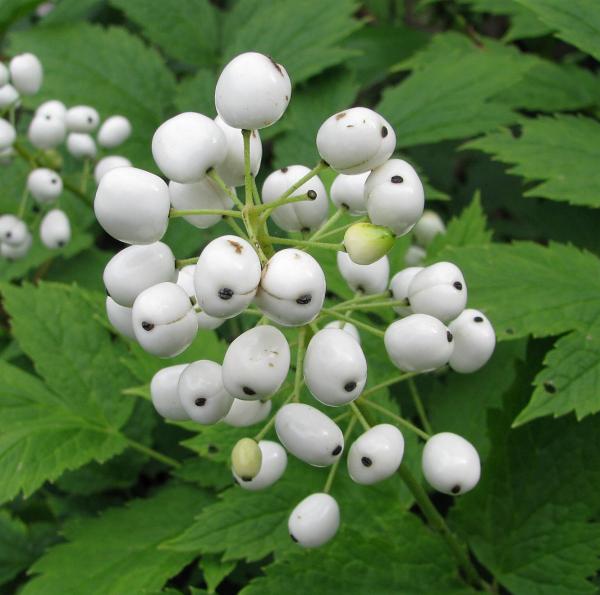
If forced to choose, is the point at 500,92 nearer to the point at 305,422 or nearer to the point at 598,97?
the point at 598,97

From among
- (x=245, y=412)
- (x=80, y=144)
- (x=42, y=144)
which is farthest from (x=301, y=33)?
(x=245, y=412)

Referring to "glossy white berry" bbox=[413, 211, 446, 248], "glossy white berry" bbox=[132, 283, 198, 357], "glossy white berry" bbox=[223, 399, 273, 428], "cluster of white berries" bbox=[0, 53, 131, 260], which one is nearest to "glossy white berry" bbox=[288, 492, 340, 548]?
"glossy white berry" bbox=[223, 399, 273, 428]

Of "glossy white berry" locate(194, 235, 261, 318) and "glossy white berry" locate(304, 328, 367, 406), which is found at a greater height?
"glossy white berry" locate(194, 235, 261, 318)

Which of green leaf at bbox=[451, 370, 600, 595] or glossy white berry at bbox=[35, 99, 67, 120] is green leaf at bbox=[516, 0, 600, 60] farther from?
glossy white berry at bbox=[35, 99, 67, 120]

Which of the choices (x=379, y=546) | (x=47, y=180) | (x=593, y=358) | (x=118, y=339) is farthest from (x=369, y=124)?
(x=47, y=180)

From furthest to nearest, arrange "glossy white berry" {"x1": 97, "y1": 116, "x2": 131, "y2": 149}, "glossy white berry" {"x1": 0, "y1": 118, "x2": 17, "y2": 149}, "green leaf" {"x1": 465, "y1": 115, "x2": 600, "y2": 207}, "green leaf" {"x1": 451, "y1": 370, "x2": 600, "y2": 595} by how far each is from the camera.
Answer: "glossy white berry" {"x1": 97, "y1": 116, "x2": 131, "y2": 149} < "glossy white berry" {"x1": 0, "y1": 118, "x2": 17, "y2": 149} < "green leaf" {"x1": 465, "y1": 115, "x2": 600, "y2": 207} < "green leaf" {"x1": 451, "y1": 370, "x2": 600, "y2": 595}

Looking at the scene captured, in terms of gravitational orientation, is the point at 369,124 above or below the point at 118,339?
above

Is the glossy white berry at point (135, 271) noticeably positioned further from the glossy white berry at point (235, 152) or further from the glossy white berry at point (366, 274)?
the glossy white berry at point (366, 274)

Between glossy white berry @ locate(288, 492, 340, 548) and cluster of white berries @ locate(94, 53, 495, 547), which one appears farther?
glossy white berry @ locate(288, 492, 340, 548)
